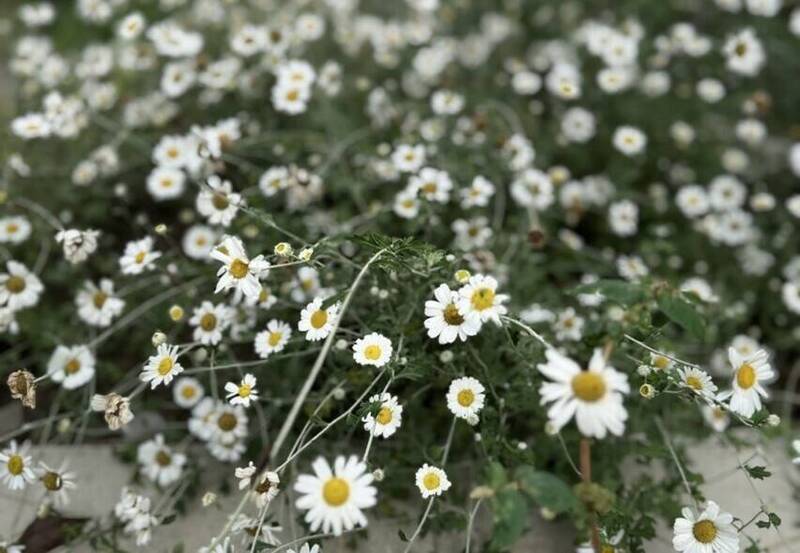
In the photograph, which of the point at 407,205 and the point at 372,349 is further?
the point at 407,205

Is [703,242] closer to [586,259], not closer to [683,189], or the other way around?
[683,189]

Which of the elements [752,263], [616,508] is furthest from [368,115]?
[616,508]

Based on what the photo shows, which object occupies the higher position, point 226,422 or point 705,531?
point 705,531

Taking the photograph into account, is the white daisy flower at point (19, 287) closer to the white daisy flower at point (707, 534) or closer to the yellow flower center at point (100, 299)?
the yellow flower center at point (100, 299)

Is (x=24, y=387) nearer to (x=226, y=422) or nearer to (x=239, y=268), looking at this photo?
(x=226, y=422)

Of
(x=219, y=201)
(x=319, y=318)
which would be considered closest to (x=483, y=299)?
(x=319, y=318)

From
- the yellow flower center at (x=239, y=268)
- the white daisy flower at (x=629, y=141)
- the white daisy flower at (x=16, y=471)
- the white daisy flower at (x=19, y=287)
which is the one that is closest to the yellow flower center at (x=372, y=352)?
the yellow flower center at (x=239, y=268)

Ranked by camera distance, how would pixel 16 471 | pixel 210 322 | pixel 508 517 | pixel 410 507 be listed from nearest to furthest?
1. pixel 508 517
2. pixel 16 471
3. pixel 210 322
4. pixel 410 507
